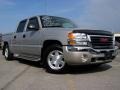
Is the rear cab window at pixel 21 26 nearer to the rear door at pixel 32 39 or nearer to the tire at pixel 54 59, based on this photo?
the rear door at pixel 32 39

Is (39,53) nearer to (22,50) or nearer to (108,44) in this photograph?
(22,50)

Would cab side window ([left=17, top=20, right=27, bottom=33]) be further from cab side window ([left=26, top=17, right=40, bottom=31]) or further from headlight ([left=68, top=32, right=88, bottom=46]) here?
headlight ([left=68, top=32, right=88, bottom=46])

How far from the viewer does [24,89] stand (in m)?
5.90

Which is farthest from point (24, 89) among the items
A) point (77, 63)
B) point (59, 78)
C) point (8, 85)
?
point (77, 63)

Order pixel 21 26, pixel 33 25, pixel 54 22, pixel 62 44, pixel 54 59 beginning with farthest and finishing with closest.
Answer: pixel 21 26 < pixel 33 25 < pixel 54 22 < pixel 54 59 < pixel 62 44

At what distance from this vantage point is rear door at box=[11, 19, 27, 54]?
10.5 meters

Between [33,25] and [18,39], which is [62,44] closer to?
[33,25]

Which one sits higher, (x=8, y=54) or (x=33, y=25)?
(x=33, y=25)

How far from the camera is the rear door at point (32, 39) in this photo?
8.93 meters

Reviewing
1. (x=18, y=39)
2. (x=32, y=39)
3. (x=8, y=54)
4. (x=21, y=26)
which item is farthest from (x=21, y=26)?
(x=8, y=54)

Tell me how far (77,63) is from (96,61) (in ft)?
2.06

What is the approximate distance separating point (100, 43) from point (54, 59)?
151 centimetres

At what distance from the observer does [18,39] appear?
420 inches

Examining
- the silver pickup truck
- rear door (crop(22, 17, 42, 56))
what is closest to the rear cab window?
the silver pickup truck
